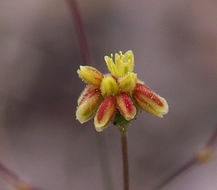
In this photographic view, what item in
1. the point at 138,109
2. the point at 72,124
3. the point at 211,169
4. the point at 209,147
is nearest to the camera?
the point at 138,109

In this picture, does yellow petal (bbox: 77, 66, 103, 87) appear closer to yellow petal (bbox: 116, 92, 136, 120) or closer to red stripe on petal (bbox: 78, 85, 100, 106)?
red stripe on petal (bbox: 78, 85, 100, 106)

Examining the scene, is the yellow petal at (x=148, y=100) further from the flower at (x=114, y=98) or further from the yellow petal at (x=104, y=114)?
the yellow petal at (x=104, y=114)

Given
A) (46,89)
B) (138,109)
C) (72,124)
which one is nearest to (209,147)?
(138,109)

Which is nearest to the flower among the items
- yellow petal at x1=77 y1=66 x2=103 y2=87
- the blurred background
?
yellow petal at x1=77 y1=66 x2=103 y2=87

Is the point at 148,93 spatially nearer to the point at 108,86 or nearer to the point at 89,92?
the point at 108,86

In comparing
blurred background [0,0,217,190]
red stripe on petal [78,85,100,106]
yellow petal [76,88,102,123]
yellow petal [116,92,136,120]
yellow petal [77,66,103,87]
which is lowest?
yellow petal [116,92,136,120]

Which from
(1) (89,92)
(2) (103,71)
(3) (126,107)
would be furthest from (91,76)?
(2) (103,71)

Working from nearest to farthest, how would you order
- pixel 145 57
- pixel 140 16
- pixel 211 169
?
1. pixel 211 169
2. pixel 145 57
3. pixel 140 16

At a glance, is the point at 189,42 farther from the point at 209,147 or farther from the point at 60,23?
the point at 209,147
